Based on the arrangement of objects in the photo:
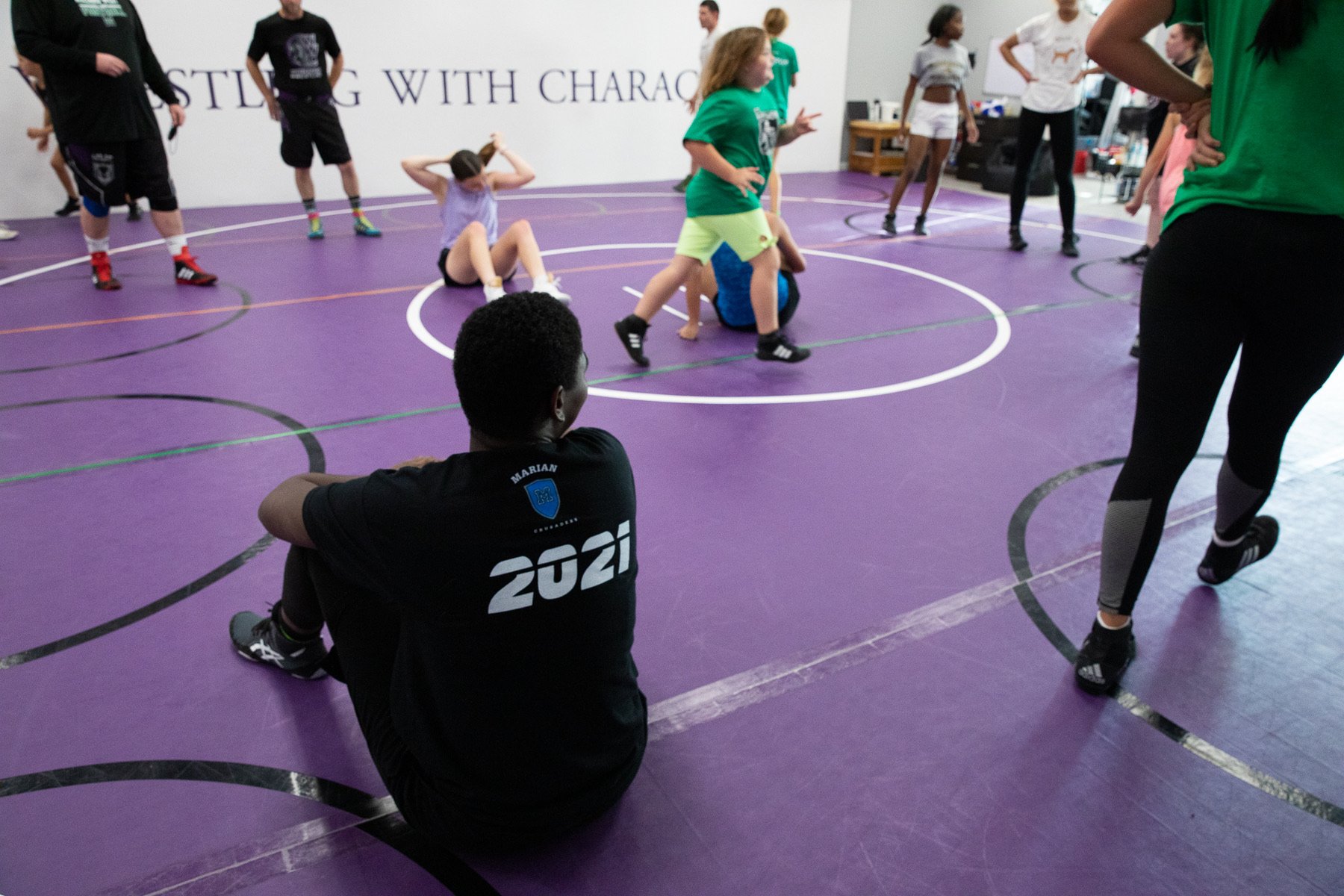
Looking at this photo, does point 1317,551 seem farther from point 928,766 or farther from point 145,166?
point 145,166

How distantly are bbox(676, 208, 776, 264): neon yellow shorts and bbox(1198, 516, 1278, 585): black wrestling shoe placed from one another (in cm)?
220

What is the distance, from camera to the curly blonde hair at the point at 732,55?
3.52 m


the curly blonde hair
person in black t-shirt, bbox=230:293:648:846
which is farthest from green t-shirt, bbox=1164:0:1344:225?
the curly blonde hair

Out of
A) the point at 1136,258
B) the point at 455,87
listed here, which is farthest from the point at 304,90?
the point at 1136,258

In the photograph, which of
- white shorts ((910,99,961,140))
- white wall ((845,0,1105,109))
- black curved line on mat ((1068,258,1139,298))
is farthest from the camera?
white wall ((845,0,1105,109))

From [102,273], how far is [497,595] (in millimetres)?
5075

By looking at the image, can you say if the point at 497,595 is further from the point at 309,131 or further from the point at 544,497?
the point at 309,131

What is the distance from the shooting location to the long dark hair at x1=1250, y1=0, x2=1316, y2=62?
54.0 inches

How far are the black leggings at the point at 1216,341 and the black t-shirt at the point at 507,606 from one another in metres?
1.12

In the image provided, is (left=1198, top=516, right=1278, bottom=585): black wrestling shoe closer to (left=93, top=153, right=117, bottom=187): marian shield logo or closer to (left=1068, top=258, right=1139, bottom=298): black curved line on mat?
(left=1068, top=258, right=1139, bottom=298): black curved line on mat

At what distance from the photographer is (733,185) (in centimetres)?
370

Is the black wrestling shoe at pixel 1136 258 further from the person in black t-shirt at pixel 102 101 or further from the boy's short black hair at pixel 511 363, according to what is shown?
the person in black t-shirt at pixel 102 101

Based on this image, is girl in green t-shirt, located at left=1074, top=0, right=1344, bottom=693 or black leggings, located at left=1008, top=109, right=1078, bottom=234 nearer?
girl in green t-shirt, located at left=1074, top=0, right=1344, bottom=693

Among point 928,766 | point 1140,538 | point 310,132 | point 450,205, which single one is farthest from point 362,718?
point 310,132
